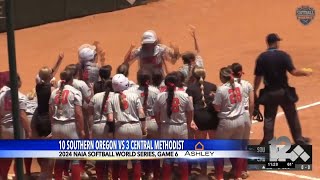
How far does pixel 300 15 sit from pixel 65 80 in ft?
51.7

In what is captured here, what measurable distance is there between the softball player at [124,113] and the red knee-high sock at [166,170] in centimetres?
37

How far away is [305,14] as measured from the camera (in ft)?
81.5

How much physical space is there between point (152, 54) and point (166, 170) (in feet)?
9.10

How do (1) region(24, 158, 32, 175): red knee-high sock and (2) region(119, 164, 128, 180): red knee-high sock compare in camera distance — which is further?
(1) region(24, 158, 32, 175): red knee-high sock

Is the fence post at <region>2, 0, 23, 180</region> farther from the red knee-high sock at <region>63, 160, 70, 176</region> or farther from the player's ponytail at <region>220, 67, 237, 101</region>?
the player's ponytail at <region>220, 67, 237, 101</region>

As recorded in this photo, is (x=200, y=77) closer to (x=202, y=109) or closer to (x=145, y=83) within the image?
(x=202, y=109)

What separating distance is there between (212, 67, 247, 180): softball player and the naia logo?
13.4m

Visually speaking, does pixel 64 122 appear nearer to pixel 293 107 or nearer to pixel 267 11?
pixel 293 107

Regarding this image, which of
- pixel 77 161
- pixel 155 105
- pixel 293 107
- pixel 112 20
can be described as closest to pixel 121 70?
pixel 155 105

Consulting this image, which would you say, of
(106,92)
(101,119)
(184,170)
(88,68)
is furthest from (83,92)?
(184,170)

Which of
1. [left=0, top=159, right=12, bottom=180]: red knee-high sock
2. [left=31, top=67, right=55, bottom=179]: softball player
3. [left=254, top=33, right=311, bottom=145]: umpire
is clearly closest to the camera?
[left=0, top=159, right=12, bottom=180]: red knee-high sock

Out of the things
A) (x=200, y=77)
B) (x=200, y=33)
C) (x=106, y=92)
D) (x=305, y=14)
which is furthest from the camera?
(x=305, y=14)

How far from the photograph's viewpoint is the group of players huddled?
29.8 ft

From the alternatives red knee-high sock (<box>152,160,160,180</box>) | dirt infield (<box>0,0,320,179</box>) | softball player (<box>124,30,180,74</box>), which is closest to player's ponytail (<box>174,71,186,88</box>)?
red knee-high sock (<box>152,160,160,180</box>)
